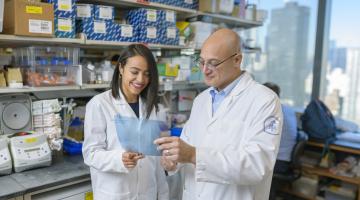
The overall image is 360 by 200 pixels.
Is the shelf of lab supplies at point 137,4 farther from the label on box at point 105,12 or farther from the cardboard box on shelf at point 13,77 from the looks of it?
the cardboard box on shelf at point 13,77

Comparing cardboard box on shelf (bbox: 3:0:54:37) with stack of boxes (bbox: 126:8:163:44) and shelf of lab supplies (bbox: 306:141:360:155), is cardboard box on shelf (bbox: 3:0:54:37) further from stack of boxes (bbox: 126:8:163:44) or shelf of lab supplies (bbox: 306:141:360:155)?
shelf of lab supplies (bbox: 306:141:360:155)

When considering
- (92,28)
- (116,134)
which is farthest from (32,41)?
(116,134)

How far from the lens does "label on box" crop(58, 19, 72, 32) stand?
193 cm

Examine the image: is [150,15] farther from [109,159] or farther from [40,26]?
[109,159]

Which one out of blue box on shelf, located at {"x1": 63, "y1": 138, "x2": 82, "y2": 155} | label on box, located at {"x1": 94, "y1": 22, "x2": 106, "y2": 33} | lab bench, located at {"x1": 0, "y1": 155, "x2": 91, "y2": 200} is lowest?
lab bench, located at {"x1": 0, "y1": 155, "x2": 91, "y2": 200}

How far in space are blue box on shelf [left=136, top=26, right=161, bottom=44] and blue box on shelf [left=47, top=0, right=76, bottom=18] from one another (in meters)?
0.53

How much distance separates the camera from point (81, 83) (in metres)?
2.08

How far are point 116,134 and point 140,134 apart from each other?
0.29 metres

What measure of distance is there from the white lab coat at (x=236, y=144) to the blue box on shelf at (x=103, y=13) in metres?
1.08

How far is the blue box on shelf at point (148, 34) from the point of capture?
235cm

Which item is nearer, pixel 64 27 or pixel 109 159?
pixel 109 159

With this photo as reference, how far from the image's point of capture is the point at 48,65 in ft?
6.59

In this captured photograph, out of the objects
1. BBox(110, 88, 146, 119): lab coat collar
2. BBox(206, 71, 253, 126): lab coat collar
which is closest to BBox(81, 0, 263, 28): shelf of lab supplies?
BBox(110, 88, 146, 119): lab coat collar

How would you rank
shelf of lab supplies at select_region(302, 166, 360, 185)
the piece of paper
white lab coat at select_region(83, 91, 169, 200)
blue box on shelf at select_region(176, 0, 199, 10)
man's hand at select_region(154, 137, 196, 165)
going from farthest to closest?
shelf of lab supplies at select_region(302, 166, 360, 185) < blue box on shelf at select_region(176, 0, 199, 10) < white lab coat at select_region(83, 91, 169, 200) < the piece of paper < man's hand at select_region(154, 137, 196, 165)
